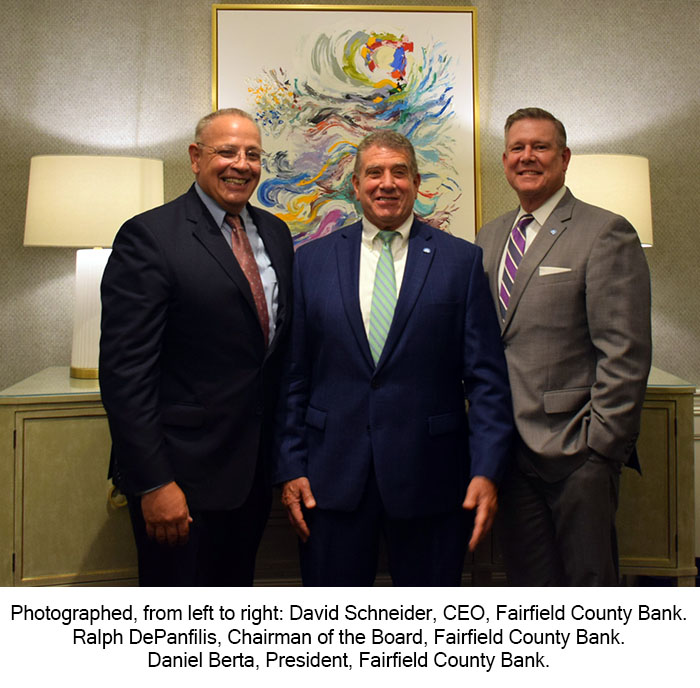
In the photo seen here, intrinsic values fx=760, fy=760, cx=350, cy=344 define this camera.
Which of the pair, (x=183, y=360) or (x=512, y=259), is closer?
(x=183, y=360)

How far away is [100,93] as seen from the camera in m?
3.05

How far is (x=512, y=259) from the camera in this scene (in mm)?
2090

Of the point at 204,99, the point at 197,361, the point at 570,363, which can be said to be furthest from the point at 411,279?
the point at 204,99

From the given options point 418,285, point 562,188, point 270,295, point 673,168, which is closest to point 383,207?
point 418,285

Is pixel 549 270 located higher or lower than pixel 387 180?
lower

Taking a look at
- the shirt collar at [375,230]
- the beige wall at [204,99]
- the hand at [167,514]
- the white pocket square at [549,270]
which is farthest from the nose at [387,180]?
the beige wall at [204,99]

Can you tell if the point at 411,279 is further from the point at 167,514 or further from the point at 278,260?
the point at 167,514

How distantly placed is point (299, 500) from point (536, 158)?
1.10 m

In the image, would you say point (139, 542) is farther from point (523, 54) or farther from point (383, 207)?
point (523, 54)

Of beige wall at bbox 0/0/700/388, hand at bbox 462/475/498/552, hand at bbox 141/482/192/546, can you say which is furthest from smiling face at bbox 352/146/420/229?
beige wall at bbox 0/0/700/388

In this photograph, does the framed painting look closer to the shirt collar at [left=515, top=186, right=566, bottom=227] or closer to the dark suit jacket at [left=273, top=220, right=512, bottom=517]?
the shirt collar at [left=515, top=186, right=566, bottom=227]

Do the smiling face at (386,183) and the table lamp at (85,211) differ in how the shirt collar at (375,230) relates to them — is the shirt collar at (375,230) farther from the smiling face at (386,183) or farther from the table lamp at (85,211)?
the table lamp at (85,211)

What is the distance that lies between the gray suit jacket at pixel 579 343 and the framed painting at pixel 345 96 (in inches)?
47.4
